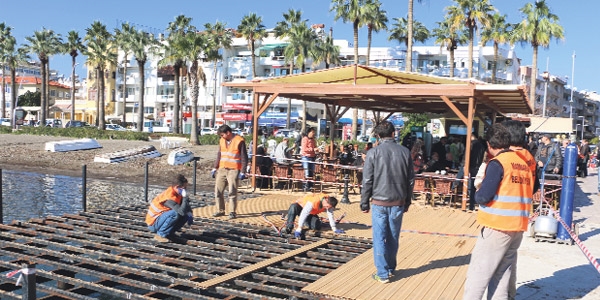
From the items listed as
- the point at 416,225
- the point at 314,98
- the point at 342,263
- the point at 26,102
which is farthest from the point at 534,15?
the point at 26,102

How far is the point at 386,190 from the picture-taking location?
20.1 feet

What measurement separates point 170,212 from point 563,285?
17.9 ft

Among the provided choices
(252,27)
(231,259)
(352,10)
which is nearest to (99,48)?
(252,27)

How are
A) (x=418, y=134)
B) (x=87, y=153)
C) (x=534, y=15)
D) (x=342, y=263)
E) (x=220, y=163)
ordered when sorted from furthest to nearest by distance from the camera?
(x=534, y=15)
(x=87, y=153)
(x=418, y=134)
(x=220, y=163)
(x=342, y=263)

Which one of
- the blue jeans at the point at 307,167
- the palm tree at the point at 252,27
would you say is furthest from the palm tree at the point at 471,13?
the blue jeans at the point at 307,167

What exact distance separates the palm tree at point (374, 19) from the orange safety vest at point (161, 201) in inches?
1447

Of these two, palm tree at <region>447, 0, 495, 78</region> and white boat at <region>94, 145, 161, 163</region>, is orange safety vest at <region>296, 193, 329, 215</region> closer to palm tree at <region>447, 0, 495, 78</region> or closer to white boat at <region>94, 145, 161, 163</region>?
white boat at <region>94, 145, 161, 163</region>

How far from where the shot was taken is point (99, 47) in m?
55.0

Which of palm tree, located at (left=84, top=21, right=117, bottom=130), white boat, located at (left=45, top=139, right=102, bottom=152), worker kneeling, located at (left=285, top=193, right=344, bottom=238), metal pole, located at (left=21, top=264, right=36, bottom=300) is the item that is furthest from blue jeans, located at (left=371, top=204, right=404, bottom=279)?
palm tree, located at (left=84, top=21, right=117, bottom=130)

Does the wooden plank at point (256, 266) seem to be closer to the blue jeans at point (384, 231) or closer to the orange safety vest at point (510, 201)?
the blue jeans at point (384, 231)

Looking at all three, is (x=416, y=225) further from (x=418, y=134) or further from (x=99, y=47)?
(x=99, y=47)

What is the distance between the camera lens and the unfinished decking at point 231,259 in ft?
20.8

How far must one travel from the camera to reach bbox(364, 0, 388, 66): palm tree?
42.6m

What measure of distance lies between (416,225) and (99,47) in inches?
2022
